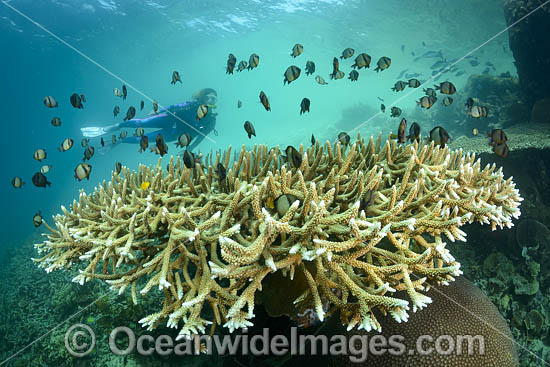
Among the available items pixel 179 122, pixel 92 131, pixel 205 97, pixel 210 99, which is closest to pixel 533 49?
pixel 210 99

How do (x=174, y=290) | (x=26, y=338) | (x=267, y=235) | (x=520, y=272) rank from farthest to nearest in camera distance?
(x=26, y=338), (x=520, y=272), (x=174, y=290), (x=267, y=235)

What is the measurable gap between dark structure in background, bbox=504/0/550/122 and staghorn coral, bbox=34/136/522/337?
30.7ft

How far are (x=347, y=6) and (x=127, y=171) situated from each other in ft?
95.4

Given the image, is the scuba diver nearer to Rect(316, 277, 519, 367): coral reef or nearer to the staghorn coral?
the staghorn coral

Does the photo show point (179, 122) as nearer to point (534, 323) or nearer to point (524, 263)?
point (524, 263)

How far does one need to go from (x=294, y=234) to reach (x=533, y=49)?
1284 cm

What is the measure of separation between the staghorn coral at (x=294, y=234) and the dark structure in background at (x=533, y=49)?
9.35 m

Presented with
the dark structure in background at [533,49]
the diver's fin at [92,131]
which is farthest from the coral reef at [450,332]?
the diver's fin at [92,131]

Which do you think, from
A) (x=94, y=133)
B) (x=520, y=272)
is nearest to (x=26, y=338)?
(x=94, y=133)

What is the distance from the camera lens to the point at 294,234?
208cm

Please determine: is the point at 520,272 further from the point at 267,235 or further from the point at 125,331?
the point at 125,331

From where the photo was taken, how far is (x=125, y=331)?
207 inches

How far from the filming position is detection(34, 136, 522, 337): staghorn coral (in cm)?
199

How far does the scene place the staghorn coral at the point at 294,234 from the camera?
199 cm
